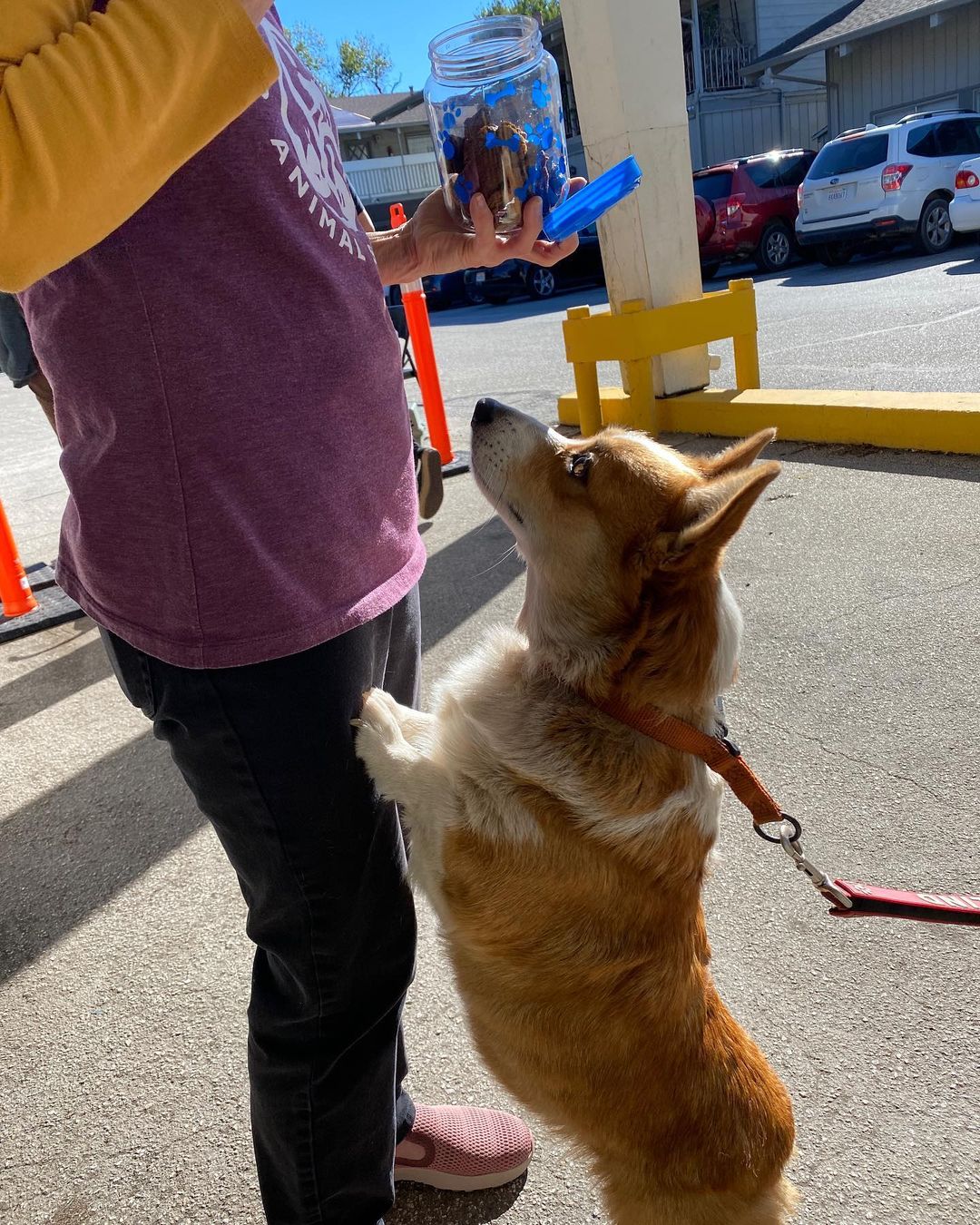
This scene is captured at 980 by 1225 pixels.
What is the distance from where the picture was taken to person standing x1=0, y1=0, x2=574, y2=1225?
96cm

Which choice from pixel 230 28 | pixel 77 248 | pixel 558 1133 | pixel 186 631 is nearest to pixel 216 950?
pixel 558 1133

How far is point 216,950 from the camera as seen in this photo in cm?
274

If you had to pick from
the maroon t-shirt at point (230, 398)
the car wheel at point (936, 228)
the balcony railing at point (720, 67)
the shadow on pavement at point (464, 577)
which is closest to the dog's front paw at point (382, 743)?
the maroon t-shirt at point (230, 398)

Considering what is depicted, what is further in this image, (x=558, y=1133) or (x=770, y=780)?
(x=770, y=780)

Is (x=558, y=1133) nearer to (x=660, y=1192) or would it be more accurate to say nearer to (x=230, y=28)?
(x=660, y=1192)

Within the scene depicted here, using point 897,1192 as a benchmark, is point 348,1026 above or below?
above

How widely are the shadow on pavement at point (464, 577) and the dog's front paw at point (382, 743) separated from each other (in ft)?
8.89

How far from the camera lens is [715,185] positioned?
17141 millimetres

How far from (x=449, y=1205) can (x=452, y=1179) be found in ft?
0.21

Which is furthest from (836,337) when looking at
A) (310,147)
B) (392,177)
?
(392,177)

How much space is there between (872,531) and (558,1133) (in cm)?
393

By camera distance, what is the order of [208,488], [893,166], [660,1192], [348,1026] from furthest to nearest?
1. [893,166]
2. [660,1192]
3. [348,1026]
4. [208,488]

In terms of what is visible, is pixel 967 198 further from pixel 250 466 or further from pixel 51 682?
pixel 250 466

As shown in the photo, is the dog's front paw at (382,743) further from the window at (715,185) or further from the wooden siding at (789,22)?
the wooden siding at (789,22)
